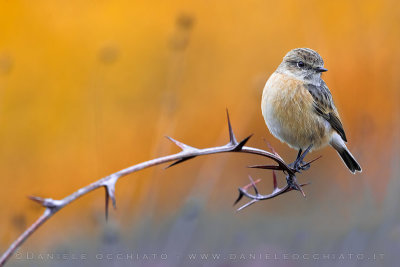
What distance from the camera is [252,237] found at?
21.6 feet

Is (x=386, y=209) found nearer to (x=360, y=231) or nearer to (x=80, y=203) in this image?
(x=360, y=231)

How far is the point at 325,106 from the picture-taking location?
154 inches

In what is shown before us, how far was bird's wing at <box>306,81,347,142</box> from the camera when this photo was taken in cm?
383

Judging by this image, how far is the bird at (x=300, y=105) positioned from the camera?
352 cm

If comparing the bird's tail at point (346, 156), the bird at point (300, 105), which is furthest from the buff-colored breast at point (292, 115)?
the bird's tail at point (346, 156)

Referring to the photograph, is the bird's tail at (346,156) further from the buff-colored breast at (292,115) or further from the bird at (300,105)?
the buff-colored breast at (292,115)

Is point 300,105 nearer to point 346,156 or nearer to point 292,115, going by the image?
point 292,115

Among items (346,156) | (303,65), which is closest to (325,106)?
(303,65)

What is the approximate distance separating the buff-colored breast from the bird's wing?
40 millimetres

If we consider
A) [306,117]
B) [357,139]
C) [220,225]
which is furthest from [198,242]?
[306,117]

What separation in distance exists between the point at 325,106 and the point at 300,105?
285 millimetres

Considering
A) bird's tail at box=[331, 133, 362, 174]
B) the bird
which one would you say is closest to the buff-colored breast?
the bird

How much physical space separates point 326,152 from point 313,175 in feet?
1.27

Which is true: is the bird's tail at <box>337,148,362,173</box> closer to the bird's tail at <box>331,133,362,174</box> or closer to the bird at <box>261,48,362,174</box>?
the bird's tail at <box>331,133,362,174</box>
